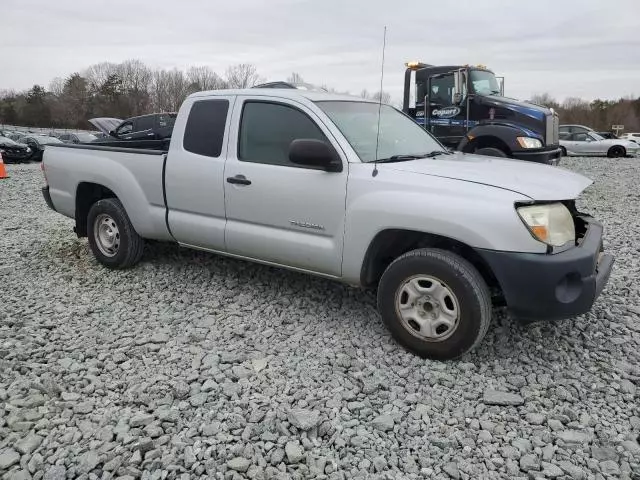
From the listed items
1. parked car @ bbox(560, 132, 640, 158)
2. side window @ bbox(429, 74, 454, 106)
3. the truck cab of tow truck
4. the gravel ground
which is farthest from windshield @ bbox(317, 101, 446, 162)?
parked car @ bbox(560, 132, 640, 158)

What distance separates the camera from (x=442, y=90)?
10336 mm

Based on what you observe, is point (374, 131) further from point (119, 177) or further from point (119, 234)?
point (119, 234)

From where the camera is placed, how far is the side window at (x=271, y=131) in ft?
13.0

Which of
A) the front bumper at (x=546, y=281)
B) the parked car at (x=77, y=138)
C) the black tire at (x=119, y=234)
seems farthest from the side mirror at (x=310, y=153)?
the parked car at (x=77, y=138)

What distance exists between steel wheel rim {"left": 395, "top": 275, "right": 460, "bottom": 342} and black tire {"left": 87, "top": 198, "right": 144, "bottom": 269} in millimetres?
2941

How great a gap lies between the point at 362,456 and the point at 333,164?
1.93 meters

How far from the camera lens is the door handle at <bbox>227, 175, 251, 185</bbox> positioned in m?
4.07

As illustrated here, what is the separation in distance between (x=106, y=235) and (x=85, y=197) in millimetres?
536

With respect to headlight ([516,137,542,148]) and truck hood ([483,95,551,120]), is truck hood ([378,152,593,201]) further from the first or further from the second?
truck hood ([483,95,551,120])

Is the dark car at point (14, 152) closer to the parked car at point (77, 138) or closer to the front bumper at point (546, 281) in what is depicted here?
the parked car at point (77, 138)

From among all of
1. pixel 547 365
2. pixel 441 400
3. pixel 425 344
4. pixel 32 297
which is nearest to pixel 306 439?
pixel 441 400

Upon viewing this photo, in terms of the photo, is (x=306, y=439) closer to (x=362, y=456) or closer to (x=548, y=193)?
(x=362, y=456)

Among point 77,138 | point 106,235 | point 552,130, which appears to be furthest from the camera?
point 77,138

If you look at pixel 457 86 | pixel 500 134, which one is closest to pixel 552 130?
pixel 500 134
